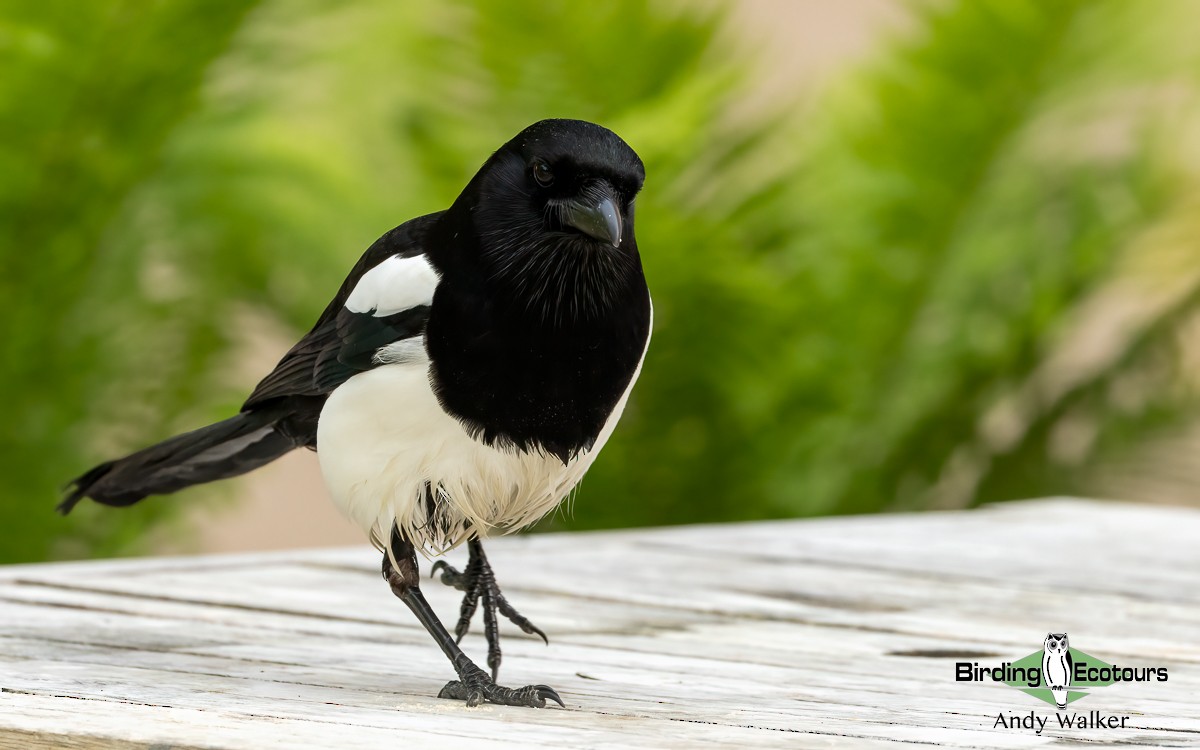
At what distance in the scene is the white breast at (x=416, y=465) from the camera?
2.64m

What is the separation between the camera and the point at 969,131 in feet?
19.6

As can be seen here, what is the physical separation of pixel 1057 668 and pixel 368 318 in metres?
1.20

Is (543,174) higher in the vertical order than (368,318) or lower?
higher

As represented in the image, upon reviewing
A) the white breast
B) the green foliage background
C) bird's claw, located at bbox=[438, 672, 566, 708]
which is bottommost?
bird's claw, located at bbox=[438, 672, 566, 708]

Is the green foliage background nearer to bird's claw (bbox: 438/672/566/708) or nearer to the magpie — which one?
the magpie

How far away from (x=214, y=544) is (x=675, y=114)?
7.80 ft

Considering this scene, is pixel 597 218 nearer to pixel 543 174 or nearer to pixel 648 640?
pixel 543 174

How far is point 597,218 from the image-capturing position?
255cm

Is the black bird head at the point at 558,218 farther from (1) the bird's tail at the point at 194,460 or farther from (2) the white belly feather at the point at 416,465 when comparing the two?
(1) the bird's tail at the point at 194,460

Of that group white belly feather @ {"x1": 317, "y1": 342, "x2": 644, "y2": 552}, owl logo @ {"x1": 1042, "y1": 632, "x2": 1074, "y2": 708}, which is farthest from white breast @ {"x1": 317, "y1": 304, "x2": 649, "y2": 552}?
owl logo @ {"x1": 1042, "y1": 632, "x2": 1074, "y2": 708}

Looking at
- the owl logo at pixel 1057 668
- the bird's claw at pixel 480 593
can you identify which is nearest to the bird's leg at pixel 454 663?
the bird's claw at pixel 480 593

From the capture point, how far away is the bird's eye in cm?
263

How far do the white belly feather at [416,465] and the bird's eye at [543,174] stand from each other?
12.5 inches

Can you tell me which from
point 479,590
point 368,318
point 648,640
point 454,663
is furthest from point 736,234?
point 454,663
